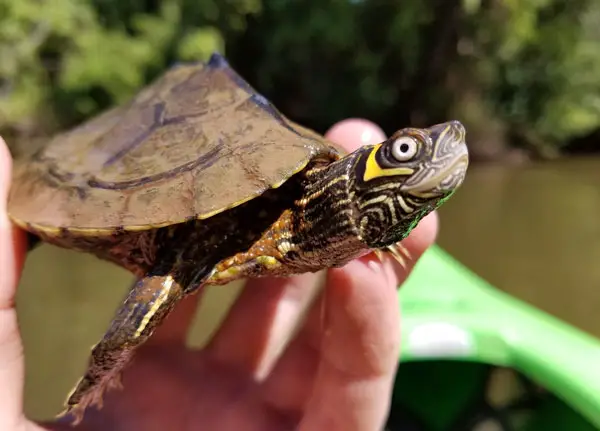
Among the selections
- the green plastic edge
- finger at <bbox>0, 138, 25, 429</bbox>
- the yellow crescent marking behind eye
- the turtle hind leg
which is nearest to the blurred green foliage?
the green plastic edge

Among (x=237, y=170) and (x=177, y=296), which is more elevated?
(x=237, y=170)

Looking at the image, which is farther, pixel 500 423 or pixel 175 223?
pixel 500 423

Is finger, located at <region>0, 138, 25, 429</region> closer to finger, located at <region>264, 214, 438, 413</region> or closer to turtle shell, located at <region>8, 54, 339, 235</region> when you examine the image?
turtle shell, located at <region>8, 54, 339, 235</region>

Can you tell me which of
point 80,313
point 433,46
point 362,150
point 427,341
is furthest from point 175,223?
point 433,46

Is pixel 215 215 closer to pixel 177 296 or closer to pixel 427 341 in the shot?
pixel 177 296

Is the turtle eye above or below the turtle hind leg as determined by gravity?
above

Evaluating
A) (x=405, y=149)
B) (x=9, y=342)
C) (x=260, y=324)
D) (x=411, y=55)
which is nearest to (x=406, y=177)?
(x=405, y=149)
